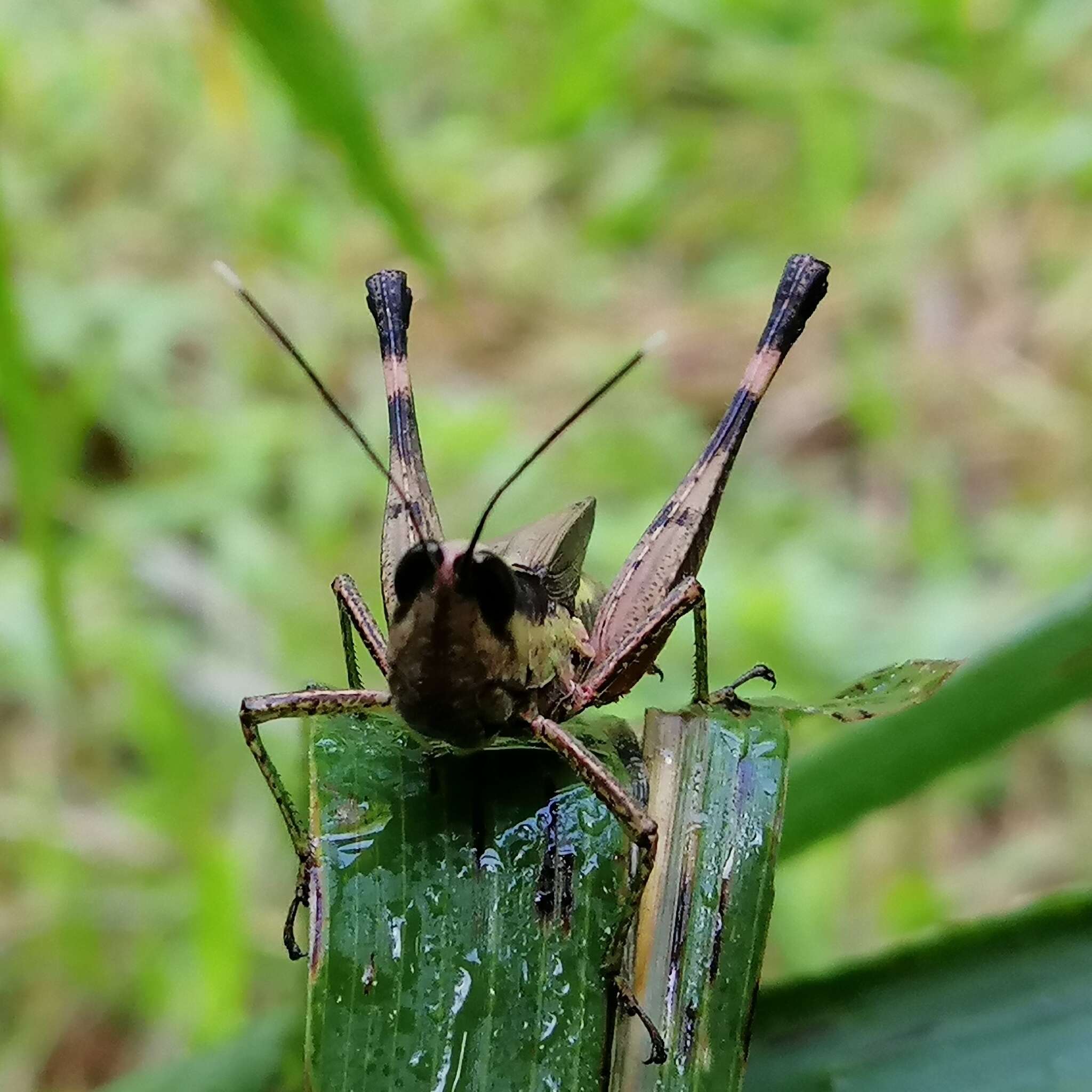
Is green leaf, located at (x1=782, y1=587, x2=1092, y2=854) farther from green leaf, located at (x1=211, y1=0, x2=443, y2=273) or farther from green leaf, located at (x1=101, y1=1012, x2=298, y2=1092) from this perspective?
green leaf, located at (x1=211, y1=0, x2=443, y2=273)

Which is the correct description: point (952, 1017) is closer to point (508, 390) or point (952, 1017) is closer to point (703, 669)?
point (703, 669)

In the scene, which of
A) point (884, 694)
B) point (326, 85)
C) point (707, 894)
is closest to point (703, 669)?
point (884, 694)

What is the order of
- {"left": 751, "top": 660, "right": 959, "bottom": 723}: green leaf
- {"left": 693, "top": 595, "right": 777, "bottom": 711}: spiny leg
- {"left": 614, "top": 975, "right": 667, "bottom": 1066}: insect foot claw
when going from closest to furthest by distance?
{"left": 614, "top": 975, "right": 667, "bottom": 1066}: insect foot claw < {"left": 751, "top": 660, "right": 959, "bottom": 723}: green leaf < {"left": 693, "top": 595, "right": 777, "bottom": 711}: spiny leg

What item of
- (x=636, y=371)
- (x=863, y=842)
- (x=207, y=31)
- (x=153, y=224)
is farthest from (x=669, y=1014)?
(x=153, y=224)

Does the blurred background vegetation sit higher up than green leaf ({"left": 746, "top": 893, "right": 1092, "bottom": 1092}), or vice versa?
the blurred background vegetation

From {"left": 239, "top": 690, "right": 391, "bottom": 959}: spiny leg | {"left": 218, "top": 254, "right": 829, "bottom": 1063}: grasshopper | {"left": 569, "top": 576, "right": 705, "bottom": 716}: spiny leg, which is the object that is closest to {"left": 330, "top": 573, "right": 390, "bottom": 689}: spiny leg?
{"left": 218, "top": 254, "right": 829, "bottom": 1063}: grasshopper

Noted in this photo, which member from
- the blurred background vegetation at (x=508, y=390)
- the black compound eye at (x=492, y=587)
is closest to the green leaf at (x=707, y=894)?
the black compound eye at (x=492, y=587)
